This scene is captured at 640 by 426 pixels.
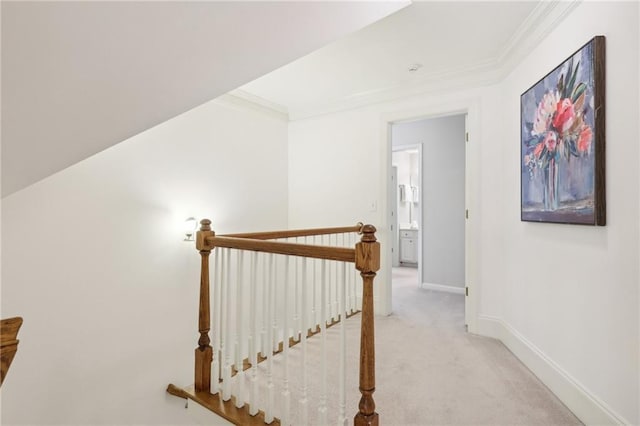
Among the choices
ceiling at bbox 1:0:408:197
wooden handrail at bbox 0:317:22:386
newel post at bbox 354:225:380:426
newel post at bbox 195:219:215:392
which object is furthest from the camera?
newel post at bbox 195:219:215:392

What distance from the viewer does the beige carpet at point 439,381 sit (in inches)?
68.4

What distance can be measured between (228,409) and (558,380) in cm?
193

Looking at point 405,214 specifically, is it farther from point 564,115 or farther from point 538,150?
point 564,115

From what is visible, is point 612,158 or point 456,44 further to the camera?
point 456,44

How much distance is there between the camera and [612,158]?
151 cm

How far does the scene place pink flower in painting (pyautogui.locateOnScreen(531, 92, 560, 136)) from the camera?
1.94 m

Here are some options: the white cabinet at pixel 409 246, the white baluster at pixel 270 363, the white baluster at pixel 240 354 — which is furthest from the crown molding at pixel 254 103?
the white cabinet at pixel 409 246

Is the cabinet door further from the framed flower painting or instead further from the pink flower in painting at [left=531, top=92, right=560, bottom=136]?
the pink flower in painting at [left=531, top=92, right=560, bottom=136]

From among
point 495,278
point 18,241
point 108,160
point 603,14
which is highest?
point 603,14

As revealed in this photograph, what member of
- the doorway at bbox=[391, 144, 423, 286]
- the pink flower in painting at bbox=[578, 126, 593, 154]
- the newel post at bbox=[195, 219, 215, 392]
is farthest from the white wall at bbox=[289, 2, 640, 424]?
the doorway at bbox=[391, 144, 423, 286]

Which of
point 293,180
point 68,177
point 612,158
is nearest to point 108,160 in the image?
point 68,177

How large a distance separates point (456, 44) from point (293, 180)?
2.30 meters

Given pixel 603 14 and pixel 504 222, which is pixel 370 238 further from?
pixel 504 222

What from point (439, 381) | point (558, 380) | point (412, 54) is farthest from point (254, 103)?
point (558, 380)
